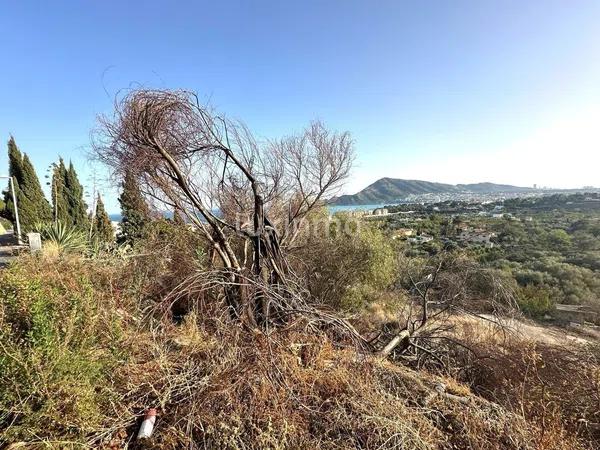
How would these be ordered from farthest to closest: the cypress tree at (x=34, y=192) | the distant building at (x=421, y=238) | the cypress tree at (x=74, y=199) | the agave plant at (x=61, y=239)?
the cypress tree at (x=74, y=199)
the cypress tree at (x=34, y=192)
the distant building at (x=421, y=238)
the agave plant at (x=61, y=239)

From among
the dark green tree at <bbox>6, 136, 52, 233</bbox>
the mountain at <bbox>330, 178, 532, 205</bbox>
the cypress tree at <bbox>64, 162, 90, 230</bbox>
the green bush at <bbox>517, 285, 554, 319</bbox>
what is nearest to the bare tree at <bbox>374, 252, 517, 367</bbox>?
the green bush at <bbox>517, 285, 554, 319</bbox>

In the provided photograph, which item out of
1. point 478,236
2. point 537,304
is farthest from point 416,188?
point 537,304

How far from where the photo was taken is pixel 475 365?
4461 mm

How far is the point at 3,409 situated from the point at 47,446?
1.06 ft

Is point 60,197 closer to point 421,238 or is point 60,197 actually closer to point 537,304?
point 421,238

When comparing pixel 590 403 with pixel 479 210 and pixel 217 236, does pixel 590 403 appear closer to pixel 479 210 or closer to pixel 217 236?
pixel 217 236

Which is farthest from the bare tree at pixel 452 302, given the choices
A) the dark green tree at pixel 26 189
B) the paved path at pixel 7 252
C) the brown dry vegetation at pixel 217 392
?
the dark green tree at pixel 26 189

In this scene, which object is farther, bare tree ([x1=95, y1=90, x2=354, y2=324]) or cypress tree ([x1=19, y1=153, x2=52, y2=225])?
cypress tree ([x1=19, y1=153, x2=52, y2=225])

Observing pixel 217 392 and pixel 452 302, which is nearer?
pixel 217 392

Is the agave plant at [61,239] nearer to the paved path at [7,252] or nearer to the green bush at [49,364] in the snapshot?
the paved path at [7,252]

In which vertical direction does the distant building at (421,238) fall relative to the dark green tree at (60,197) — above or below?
below

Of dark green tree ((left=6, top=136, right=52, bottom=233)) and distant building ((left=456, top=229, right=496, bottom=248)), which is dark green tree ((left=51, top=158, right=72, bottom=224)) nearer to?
dark green tree ((left=6, top=136, right=52, bottom=233))

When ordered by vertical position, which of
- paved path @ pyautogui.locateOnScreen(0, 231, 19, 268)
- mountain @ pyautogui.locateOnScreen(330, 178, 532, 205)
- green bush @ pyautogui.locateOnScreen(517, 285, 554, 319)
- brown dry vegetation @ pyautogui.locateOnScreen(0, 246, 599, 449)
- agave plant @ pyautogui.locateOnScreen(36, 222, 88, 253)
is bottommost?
green bush @ pyautogui.locateOnScreen(517, 285, 554, 319)

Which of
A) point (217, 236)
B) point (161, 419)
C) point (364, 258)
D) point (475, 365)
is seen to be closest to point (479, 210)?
point (364, 258)
